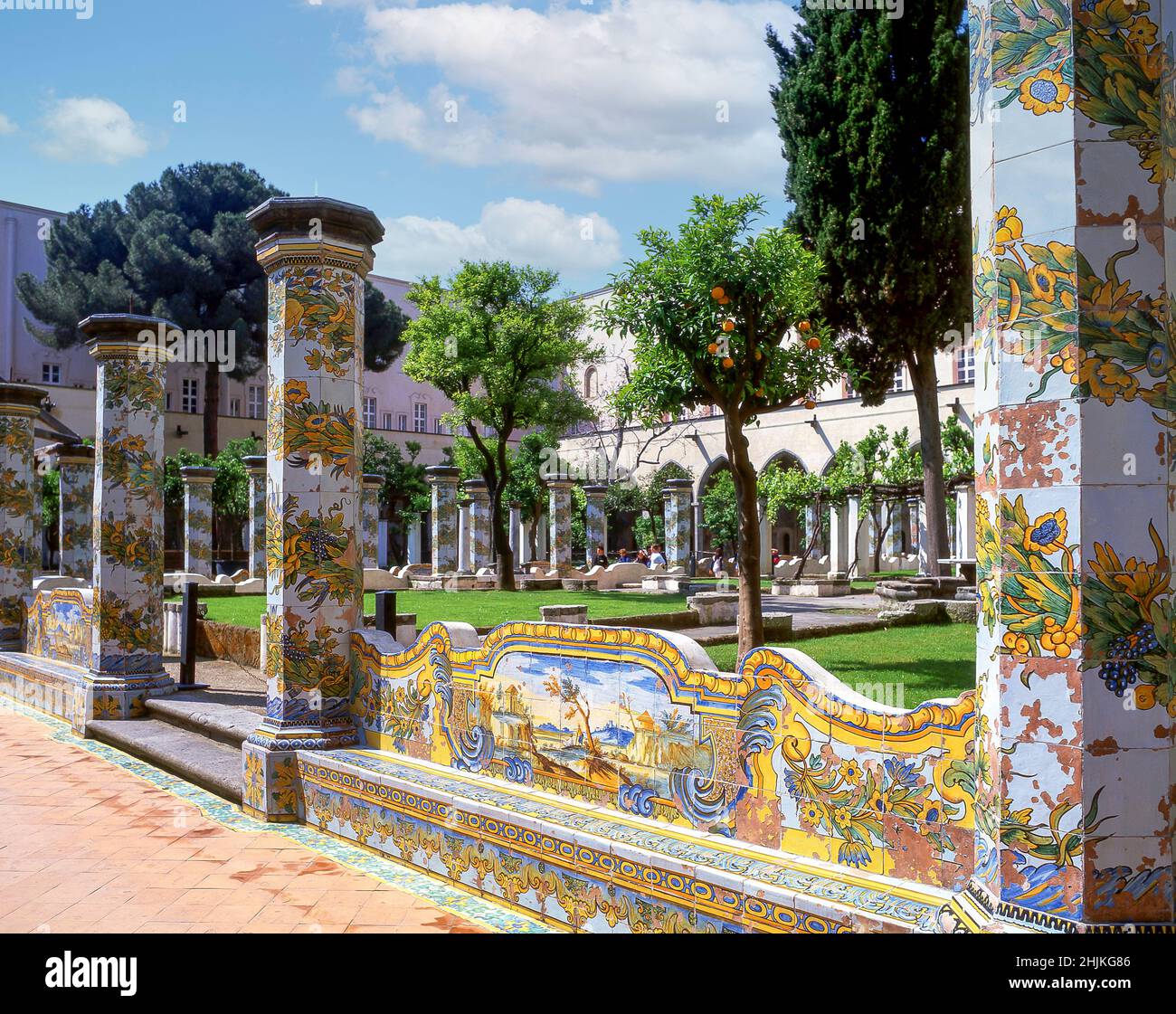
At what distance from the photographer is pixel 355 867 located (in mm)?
4816

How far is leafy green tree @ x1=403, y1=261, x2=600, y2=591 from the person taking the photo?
20922 millimetres

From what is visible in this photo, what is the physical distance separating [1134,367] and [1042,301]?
0.27m

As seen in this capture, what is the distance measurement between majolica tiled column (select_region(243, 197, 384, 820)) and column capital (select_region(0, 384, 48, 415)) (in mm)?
6763

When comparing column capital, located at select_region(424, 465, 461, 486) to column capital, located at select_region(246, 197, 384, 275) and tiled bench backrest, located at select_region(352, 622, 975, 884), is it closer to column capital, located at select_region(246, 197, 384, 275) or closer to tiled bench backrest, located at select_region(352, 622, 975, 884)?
column capital, located at select_region(246, 197, 384, 275)

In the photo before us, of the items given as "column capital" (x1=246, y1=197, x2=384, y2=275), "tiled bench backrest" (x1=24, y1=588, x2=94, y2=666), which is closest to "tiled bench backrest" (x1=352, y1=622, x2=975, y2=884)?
"column capital" (x1=246, y1=197, x2=384, y2=275)

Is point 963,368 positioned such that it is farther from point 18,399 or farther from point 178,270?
point 18,399

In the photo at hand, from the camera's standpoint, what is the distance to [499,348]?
20891 millimetres

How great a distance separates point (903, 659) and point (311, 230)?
690 centimetres

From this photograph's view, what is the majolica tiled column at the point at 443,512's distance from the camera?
26.8m

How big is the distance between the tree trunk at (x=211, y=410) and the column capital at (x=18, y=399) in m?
26.4

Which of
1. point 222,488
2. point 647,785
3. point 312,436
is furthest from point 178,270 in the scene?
point 647,785

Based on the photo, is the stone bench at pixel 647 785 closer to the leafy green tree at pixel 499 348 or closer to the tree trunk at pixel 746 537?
the tree trunk at pixel 746 537

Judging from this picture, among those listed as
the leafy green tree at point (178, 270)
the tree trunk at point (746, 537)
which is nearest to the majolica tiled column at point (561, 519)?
the leafy green tree at point (178, 270)
